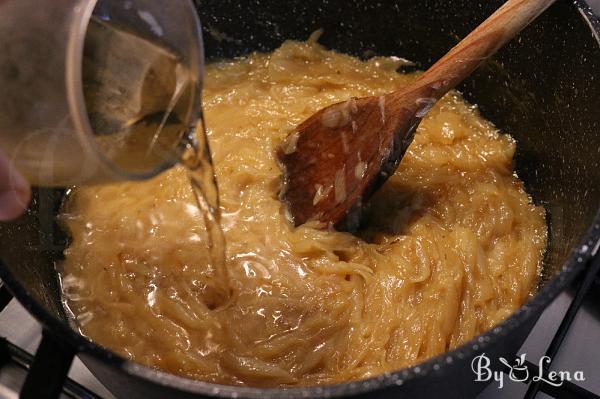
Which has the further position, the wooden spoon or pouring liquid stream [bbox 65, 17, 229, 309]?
the wooden spoon

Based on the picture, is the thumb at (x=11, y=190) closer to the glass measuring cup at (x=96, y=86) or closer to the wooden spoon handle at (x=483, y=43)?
the glass measuring cup at (x=96, y=86)

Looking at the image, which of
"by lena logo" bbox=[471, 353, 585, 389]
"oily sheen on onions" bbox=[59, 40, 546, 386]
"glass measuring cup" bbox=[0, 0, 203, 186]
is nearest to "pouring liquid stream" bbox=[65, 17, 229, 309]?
"glass measuring cup" bbox=[0, 0, 203, 186]

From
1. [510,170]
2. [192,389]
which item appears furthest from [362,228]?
[192,389]

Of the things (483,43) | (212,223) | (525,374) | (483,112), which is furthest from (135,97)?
(483,112)

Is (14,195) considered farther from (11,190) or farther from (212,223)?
(212,223)

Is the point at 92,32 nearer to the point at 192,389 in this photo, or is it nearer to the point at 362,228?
the point at 192,389

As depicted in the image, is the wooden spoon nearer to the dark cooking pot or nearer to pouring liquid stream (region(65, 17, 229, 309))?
the dark cooking pot
